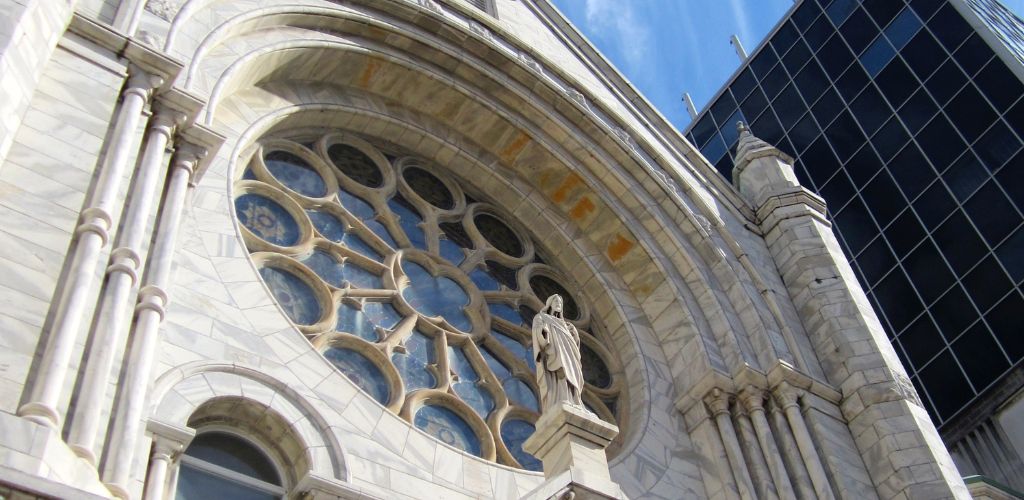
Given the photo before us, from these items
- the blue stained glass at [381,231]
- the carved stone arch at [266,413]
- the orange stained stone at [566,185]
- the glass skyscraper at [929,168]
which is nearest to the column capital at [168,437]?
the carved stone arch at [266,413]

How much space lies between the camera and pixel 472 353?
12.2 meters

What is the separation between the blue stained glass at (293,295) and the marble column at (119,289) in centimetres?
205

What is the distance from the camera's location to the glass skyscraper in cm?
2177

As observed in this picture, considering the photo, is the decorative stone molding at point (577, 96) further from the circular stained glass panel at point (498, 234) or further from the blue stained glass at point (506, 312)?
the blue stained glass at point (506, 312)

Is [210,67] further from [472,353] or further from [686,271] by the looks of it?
[686,271]

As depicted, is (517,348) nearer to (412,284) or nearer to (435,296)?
(435,296)

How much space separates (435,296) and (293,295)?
186 centimetres

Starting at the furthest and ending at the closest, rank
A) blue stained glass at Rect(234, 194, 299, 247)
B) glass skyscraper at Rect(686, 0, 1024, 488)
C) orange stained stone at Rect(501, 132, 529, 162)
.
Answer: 1. glass skyscraper at Rect(686, 0, 1024, 488)
2. orange stained stone at Rect(501, 132, 529, 162)
3. blue stained glass at Rect(234, 194, 299, 247)

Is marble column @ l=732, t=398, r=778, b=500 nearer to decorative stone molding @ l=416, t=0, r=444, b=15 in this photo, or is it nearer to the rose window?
the rose window

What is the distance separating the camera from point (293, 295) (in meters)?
11.3

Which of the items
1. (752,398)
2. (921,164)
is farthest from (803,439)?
(921,164)

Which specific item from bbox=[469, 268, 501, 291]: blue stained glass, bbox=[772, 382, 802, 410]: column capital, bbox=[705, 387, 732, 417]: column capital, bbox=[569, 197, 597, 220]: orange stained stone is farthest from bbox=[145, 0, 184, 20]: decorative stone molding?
bbox=[772, 382, 802, 410]: column capital

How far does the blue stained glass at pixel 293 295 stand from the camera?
11.1 m

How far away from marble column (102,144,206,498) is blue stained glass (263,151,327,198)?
286cm
